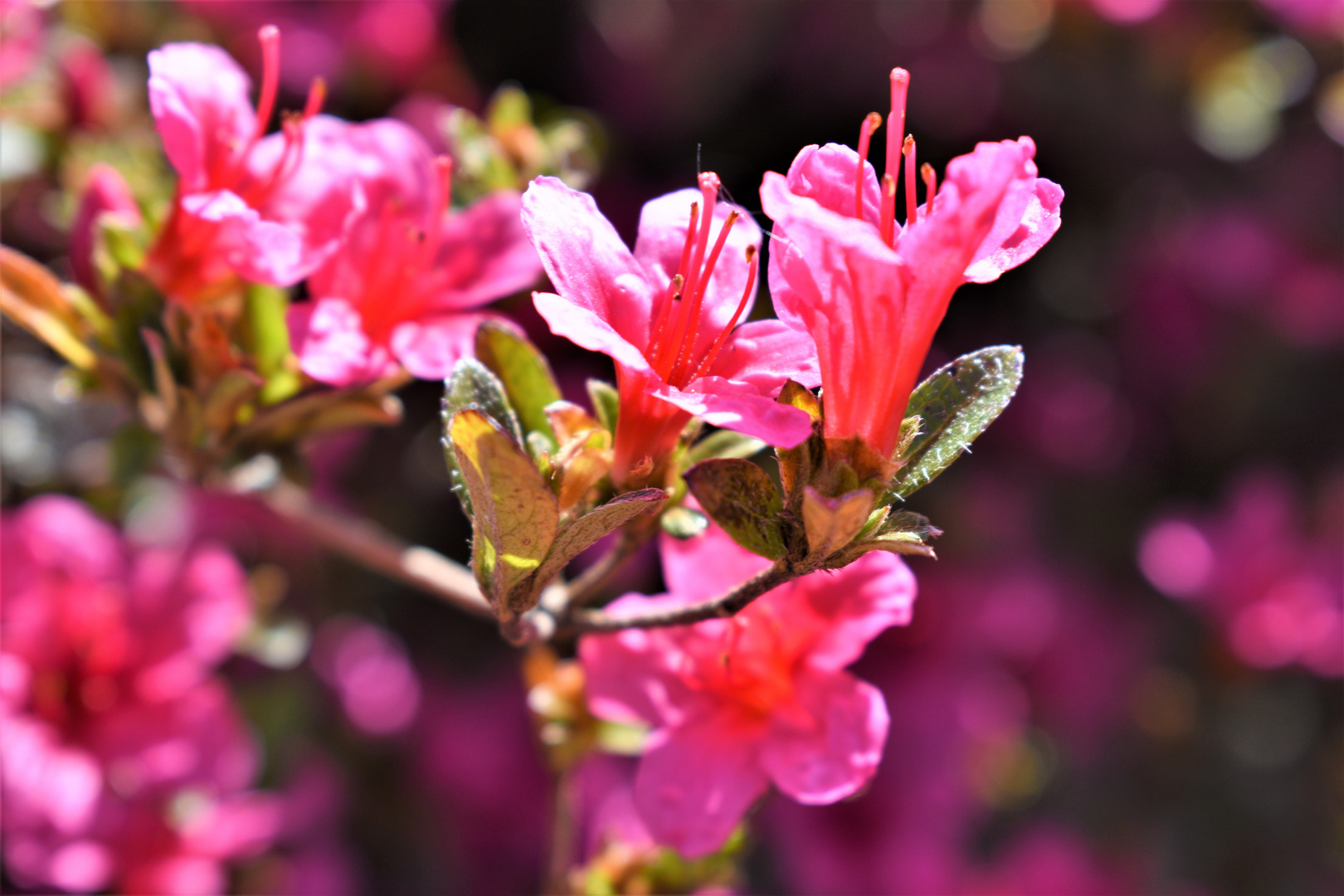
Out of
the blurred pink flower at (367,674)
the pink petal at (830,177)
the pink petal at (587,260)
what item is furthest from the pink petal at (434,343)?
the blurred pink flower at (367,674)

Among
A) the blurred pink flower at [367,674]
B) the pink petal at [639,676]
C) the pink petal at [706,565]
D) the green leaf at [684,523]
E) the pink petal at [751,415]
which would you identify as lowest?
the blurred pink flower at [367,674]

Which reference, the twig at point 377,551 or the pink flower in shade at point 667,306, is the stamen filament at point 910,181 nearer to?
the pink flower in shade at point 667,306

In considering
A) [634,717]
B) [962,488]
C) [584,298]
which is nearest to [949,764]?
[962,488]

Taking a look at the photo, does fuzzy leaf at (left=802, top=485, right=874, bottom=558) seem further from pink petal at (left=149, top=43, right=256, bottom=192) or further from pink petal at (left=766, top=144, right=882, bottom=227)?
pink petal at (left=149, top=43, right=256, bottom=192)

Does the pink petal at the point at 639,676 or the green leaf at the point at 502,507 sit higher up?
the green leaf at the point at 502,507

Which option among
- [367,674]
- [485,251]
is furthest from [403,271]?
[367,674]

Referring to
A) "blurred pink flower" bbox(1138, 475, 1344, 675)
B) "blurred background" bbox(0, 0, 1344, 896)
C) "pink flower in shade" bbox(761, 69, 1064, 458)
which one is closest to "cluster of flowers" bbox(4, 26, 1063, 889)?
"pink flower in shade" bbox(761, 69, 1064, 458)

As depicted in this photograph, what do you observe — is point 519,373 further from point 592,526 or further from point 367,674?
point 367,674
